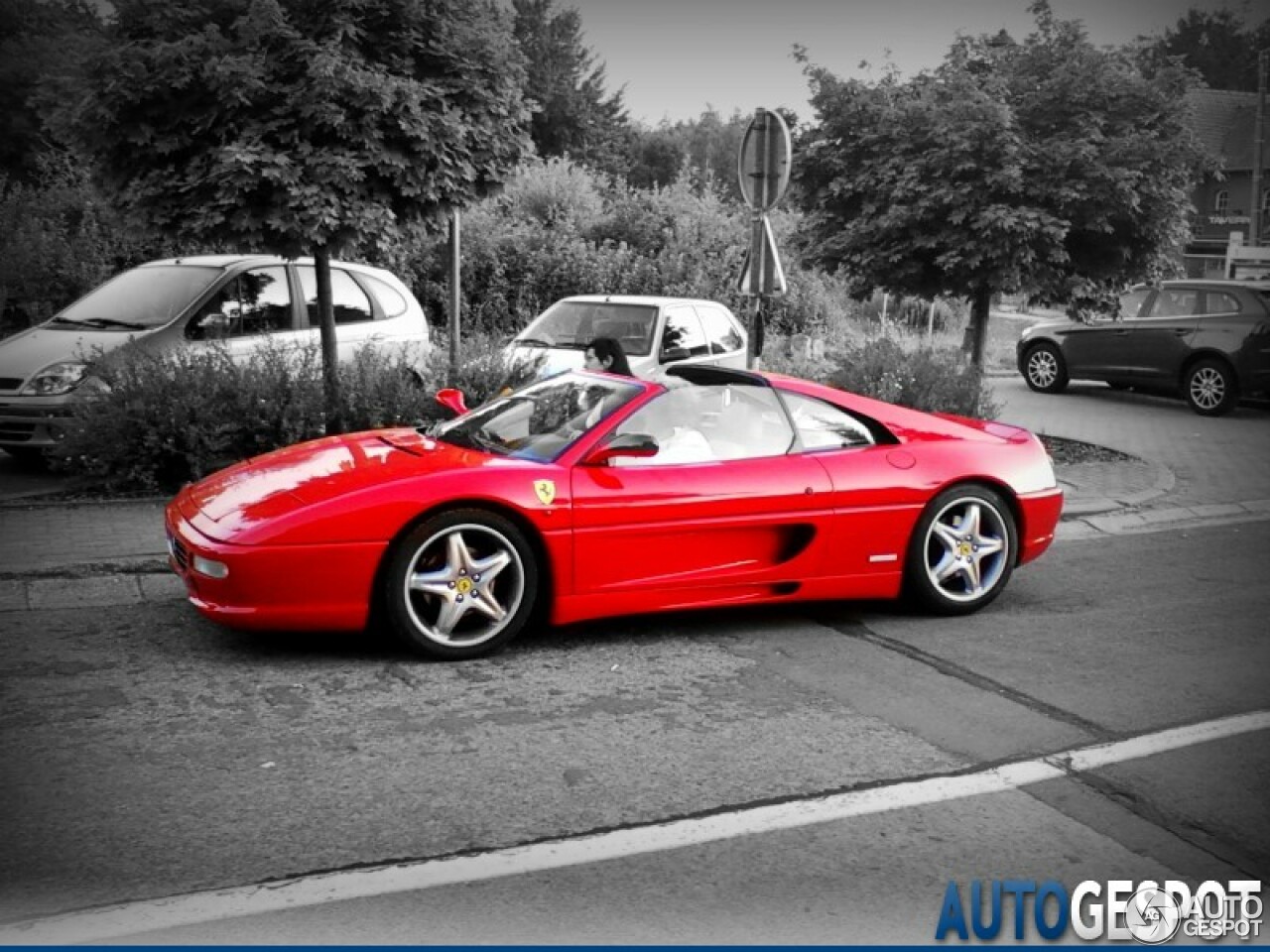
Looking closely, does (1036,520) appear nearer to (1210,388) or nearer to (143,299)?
(143,299)

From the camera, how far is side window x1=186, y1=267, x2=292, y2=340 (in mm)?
11039

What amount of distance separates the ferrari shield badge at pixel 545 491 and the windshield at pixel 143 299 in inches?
239

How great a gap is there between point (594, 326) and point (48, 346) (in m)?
4.90

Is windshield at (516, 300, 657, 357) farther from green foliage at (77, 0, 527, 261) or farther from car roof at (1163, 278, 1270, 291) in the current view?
car roof at (1163, 278, 1270, 291)

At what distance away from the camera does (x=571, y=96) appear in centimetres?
6319

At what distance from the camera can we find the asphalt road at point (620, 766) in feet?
12.0

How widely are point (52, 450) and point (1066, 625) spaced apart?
6957mm

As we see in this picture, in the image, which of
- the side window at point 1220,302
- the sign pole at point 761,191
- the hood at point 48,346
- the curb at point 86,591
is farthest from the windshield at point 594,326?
the side window at point 1220,302

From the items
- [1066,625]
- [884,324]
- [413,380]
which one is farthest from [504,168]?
[884,324]

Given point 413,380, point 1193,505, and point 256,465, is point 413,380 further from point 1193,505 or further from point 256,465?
point 1193,505

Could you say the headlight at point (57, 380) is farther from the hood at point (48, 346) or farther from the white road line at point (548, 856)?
the white road line at point (548, 856)

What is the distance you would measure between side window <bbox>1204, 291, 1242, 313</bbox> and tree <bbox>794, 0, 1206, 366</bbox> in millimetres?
3856

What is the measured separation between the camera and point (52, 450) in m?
9.61

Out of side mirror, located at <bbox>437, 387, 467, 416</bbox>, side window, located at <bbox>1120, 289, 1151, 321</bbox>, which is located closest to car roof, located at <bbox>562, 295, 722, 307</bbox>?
side mirror, located at <bbox>437, 387, 467, 416</bbox>
